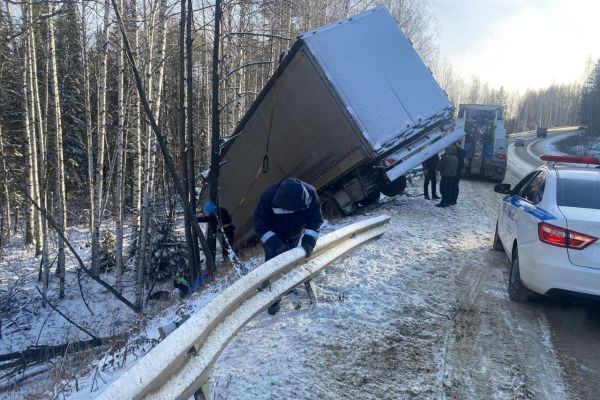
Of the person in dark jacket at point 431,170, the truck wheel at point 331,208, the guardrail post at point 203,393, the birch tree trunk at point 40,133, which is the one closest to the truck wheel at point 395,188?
the person in dark jacket at point 431,170

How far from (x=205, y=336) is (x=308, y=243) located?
1819mm

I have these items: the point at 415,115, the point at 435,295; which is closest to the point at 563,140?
the point at 415,115

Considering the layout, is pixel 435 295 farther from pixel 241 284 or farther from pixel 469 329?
pixel 241 284

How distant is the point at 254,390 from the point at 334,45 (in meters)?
7.30

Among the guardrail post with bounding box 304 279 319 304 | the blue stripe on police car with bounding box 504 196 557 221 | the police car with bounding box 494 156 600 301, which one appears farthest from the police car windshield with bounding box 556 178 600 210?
the guardrail post with bounding box 304 279 319 304

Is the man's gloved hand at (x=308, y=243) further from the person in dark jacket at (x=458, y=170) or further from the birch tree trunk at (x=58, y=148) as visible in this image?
the birch tree trunk at (x=58, y=148)

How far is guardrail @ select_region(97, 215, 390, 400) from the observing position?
2.26 meters

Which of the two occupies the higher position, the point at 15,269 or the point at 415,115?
the point at 415,115

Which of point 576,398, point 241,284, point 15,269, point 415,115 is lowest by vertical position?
point 15,269

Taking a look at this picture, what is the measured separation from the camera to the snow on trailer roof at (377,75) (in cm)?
886

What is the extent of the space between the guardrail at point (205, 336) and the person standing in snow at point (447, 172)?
695 centimetres

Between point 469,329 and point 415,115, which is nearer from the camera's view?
point 469,329

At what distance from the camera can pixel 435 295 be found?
5090 mm

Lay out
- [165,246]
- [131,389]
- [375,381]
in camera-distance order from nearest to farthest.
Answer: [131,389]
[375,381]
[165,246]
